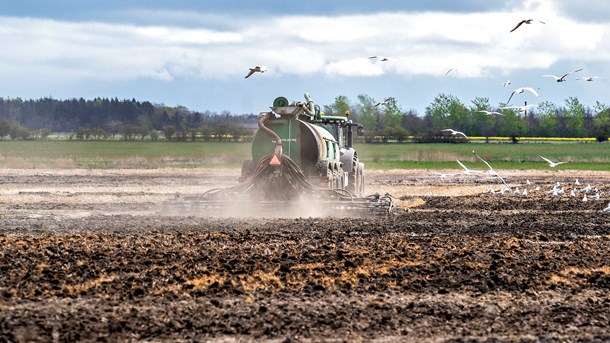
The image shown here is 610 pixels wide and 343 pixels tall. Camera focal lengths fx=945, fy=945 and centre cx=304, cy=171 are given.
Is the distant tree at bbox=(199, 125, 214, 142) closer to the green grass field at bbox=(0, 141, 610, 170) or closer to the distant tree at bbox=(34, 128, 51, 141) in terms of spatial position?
the green grass field at bbox=(0, 141, 610, 170)

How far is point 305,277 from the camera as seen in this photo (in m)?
14.9

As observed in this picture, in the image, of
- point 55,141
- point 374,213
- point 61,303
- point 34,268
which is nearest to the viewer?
point 61,303

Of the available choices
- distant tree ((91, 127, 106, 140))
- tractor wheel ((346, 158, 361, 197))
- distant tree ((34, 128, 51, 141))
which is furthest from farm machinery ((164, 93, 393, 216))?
distant tree ((34, 128, 51, 141))

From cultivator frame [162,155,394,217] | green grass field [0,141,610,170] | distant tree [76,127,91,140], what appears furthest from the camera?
distant tree [76,127,91,140]

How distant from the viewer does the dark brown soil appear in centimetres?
1159

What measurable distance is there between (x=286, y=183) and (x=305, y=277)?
34.1ft

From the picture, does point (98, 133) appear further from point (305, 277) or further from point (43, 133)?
point (305, 277)

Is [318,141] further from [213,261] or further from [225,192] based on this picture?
[213,261]

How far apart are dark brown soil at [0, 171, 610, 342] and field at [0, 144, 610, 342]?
0.11ft

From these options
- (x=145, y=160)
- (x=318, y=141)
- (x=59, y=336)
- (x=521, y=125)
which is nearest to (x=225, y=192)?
(x=318, y=141)

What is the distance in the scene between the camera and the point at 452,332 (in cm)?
1151

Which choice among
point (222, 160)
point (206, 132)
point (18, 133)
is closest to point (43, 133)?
point (18, 133)

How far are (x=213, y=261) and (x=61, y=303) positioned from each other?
3935mm

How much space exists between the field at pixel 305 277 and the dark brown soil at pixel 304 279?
0.03 m
